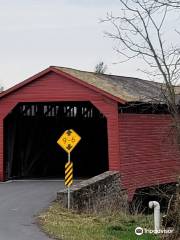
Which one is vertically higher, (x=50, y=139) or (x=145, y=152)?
(x=50, y=139)

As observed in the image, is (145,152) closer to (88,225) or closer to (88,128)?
(88,128)

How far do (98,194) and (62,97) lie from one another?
20.6 feet

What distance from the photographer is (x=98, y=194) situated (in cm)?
1884

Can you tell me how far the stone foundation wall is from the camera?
1695 centimetres

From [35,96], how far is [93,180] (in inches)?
258

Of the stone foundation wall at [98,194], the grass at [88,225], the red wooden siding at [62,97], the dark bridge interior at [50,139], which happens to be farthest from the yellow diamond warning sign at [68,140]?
the dark bridge interior at [50,139]

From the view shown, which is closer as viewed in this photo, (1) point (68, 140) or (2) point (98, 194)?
(1) point (68, 140)

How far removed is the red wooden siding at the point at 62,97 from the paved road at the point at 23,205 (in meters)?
2.42

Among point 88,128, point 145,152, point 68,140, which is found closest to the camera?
point 68,140

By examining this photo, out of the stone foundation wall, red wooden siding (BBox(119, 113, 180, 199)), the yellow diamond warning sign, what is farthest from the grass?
red wooden siding (BBox(119, 113, 180, 199))

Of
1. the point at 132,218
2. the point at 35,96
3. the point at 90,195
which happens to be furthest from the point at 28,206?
the point at 35,96

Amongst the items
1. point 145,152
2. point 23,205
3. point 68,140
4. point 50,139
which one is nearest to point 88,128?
point 50,139

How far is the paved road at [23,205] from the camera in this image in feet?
40.1

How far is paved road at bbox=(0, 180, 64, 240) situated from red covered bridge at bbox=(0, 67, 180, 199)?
2.40 m
